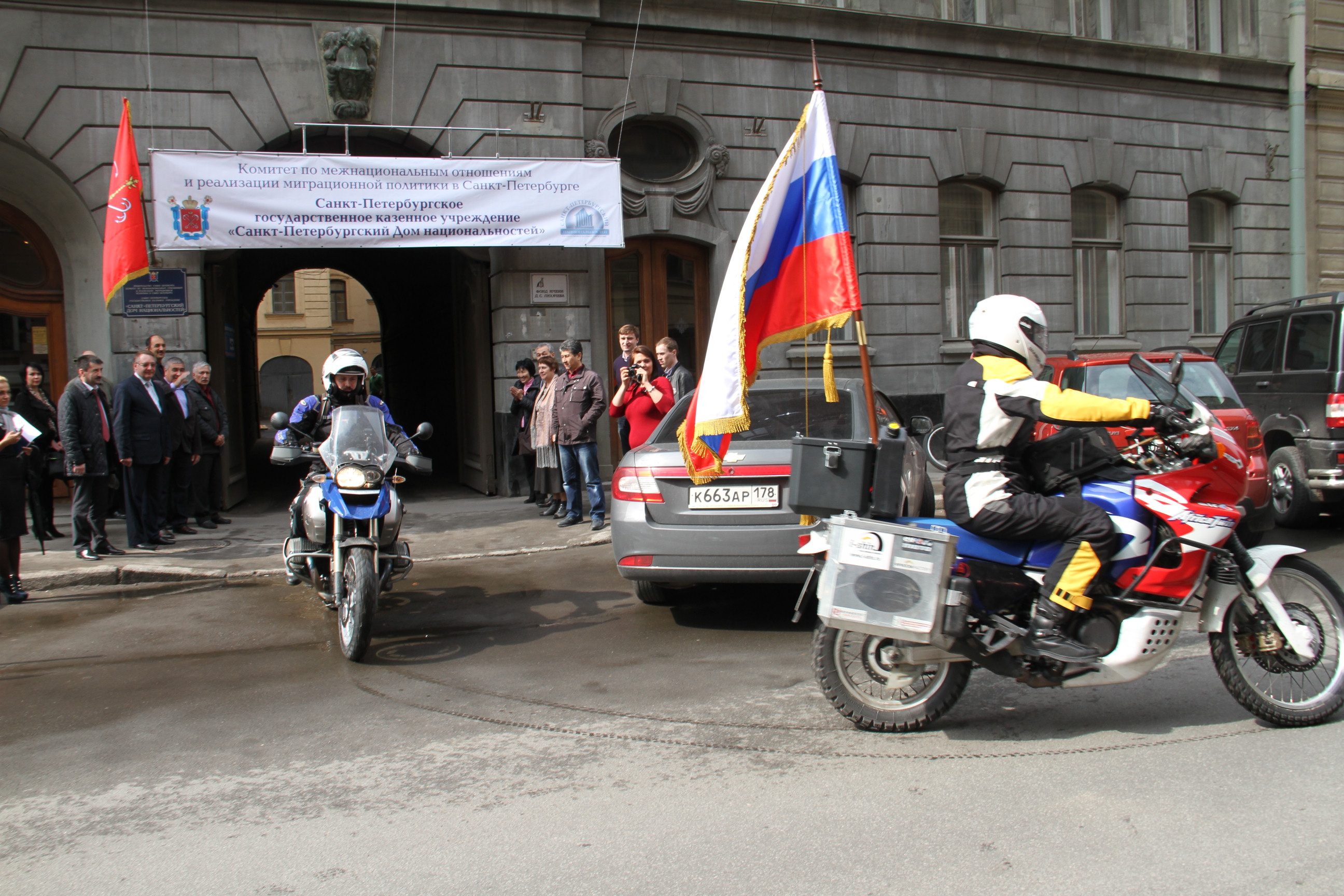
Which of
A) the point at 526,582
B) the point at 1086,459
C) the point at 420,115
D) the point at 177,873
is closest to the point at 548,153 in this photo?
the point at 420,115

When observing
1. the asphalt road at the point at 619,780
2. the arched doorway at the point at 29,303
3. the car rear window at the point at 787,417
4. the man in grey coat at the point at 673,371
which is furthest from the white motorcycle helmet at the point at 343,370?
the arched doorway at the point at 29,303

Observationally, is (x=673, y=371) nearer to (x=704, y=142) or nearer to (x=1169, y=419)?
(x=704, y=142)

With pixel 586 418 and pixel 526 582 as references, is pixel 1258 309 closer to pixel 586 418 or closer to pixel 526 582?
pixel 586 418

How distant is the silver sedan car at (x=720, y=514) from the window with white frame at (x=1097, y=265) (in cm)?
1216

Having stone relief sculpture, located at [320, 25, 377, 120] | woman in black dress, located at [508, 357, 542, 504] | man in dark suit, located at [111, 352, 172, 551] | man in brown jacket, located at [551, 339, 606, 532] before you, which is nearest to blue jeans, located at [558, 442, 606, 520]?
man in brown jacket, located at [551, 339, 606, 532]

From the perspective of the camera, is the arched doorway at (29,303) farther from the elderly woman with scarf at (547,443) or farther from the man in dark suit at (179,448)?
the elderly woman with scarf at (547,443)

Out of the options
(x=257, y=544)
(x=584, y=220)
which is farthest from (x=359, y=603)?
(x=584, y=220)

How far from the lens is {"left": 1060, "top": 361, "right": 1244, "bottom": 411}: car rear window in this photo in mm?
8188

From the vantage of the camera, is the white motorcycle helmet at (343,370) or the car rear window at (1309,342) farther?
the car rear window at (1309,342)

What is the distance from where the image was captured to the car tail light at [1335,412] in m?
8.71

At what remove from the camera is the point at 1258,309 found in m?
10.5

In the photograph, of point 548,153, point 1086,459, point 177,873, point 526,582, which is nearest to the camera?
point 177,873

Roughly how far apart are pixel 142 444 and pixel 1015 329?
27.3 feet

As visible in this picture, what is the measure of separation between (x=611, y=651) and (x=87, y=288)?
9405 millimetres
